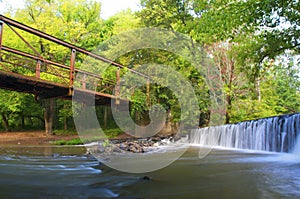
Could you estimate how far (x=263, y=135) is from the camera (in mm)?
8914

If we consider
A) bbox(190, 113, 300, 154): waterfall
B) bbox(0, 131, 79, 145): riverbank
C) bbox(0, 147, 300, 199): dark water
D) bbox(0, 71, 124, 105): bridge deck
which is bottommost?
bbox(0, 131, 79, 145): riverbank

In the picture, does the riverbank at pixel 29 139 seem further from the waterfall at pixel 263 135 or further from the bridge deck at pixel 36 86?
the waterfall at pixel 263 135

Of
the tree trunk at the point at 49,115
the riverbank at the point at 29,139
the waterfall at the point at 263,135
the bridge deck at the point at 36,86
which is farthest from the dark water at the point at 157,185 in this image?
the tree trunk at the point at 49,115

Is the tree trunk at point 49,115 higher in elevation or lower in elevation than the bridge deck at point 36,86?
lower

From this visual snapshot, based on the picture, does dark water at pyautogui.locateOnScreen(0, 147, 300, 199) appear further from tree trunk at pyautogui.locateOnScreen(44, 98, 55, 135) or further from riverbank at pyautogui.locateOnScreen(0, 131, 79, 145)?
tree trunk at pyautogui.locateOnScreen(44, 98, 55, 135)

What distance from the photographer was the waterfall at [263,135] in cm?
758

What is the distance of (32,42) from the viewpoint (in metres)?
17.0

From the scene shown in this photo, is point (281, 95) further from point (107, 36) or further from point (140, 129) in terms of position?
point (107, 36)

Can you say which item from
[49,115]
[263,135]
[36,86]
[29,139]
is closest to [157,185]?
[263,135]

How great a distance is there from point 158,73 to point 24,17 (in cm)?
1059

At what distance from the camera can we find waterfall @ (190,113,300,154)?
7578 millimetres

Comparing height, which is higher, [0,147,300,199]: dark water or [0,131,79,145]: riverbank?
[0,147,300,199]: dark water

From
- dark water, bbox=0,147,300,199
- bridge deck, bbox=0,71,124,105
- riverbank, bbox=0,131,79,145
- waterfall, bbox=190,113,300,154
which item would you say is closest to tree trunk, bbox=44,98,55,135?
riverbank, bbox=0,131,79,145

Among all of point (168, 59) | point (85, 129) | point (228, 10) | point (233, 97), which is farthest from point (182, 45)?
point (85, 129)
